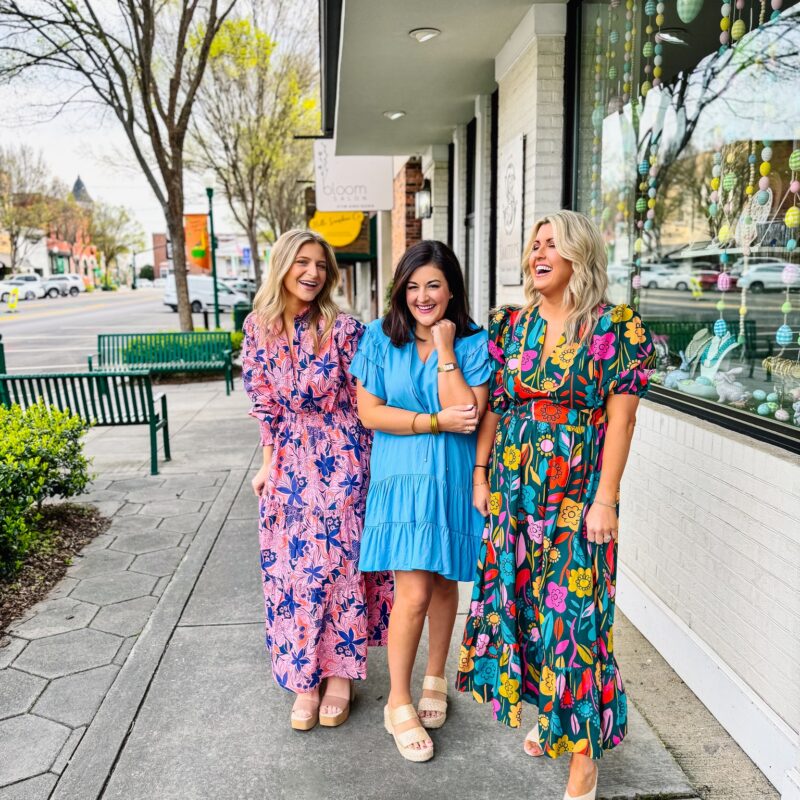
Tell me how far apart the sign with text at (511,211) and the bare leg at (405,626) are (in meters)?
2.99

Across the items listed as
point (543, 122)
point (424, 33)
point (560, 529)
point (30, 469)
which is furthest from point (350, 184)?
point (560, 529)

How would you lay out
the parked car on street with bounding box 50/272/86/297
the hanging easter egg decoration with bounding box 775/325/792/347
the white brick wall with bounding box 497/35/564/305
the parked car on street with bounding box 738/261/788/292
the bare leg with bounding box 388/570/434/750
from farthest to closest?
the parked car on street with bounding box 50/272/86/297
the white brick wall with bounding box 497/35/564/305
the parked car on street with bounding box 738/261/788/292
the hanging easter egg decoration with bounding box 775/325/792/347
the bare leg with bounding box 388/570/434/750

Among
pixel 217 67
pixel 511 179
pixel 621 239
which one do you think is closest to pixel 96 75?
pixel 217 67

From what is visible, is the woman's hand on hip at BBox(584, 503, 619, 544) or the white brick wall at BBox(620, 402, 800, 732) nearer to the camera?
the woman's hand on hip at BBox(584, 503, 619, 544)

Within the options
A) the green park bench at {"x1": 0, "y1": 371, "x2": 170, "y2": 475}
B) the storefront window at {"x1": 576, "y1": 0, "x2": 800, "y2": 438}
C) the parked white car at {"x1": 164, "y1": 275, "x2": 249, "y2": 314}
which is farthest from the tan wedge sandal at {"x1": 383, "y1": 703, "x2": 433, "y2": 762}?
the parked white car at {"x1": 164, "y1": 275, "x2": 249, "y2": 314}

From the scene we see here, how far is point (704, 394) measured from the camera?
3.19 meters

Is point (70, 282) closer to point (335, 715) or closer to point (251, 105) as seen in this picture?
point (251, 105)

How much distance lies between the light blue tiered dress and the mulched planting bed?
2305 millimetres

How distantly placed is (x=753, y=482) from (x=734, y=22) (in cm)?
197

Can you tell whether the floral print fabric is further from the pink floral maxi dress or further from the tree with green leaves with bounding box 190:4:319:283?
the tree with green leaves with bounding box 190:4:319:283

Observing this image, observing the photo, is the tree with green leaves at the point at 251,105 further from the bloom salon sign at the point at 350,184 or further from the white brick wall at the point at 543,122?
the white brick wall at the point at 543,122

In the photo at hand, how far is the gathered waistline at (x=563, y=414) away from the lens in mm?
2260

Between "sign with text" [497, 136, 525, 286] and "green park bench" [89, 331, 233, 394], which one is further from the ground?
"sign with text" [497, 136, 525, 286]

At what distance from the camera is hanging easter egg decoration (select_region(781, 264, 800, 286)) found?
2.73 metres
